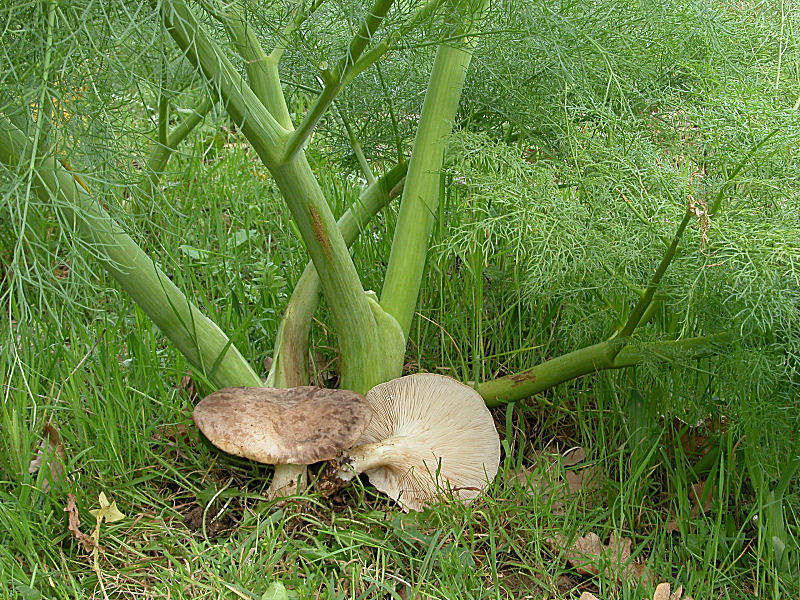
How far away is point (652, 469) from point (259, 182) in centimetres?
162

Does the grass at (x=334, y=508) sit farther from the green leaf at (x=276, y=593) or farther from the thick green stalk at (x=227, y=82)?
the thick green stalk at (x=227, y=82)

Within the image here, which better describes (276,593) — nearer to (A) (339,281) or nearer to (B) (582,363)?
(A) (339,281)

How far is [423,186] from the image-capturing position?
1791mm

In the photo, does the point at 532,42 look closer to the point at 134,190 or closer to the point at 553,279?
the point at 553,279

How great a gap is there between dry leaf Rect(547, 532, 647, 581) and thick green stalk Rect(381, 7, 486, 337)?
0.58 m

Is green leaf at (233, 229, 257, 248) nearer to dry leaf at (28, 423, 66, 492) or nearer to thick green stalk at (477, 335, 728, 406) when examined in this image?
dry leaf at (28, 423, 66, 492)

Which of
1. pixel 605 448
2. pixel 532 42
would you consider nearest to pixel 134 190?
pixel 532 42

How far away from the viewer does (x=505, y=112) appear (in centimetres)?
183

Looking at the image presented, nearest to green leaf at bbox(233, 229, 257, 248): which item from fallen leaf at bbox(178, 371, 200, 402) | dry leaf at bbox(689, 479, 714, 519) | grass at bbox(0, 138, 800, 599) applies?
grass at bbox(0, 138, 800, 599)

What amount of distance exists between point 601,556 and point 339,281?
740 millimetres

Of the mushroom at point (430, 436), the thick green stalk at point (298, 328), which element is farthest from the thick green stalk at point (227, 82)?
the mushroom at point (430, 436)

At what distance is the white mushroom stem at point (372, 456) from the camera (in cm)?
Answer: 169

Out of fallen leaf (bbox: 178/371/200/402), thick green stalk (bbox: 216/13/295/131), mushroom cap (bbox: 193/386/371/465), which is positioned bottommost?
fallen leaf (bbox: 178/371/200/402)

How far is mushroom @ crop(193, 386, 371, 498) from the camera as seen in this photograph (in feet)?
5.16
